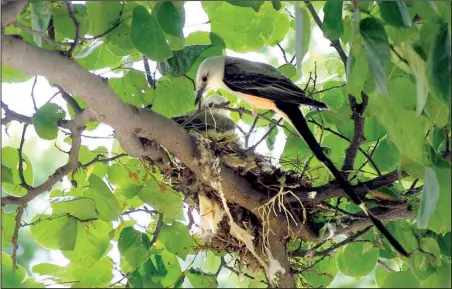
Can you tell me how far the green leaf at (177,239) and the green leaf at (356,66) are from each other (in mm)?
1092

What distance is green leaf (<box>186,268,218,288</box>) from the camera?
97.1 inches

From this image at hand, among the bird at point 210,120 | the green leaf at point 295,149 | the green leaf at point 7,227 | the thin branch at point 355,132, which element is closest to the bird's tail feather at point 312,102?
the thin branch at point 355,132

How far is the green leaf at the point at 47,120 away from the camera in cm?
211

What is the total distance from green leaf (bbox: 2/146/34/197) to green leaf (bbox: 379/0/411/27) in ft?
4.54

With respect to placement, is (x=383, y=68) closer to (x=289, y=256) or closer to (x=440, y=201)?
(x=440, y=201)

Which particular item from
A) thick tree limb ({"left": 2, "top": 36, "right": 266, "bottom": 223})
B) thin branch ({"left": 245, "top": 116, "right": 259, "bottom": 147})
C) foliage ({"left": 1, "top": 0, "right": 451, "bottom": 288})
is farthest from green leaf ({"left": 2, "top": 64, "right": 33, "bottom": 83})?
thin branch ({"left": 245, "top": 116, "right": 259, "bottom": 147})

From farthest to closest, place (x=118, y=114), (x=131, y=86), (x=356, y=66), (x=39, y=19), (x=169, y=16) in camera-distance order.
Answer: (x=131, y=86) < (x=118, y=114) < (x=39, y=19) < (x=169, y=16) < (x=356, y=66)

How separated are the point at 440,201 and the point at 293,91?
1.16 metres

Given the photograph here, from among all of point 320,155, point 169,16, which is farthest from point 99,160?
point 169,16

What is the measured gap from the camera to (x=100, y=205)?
2.35 metres

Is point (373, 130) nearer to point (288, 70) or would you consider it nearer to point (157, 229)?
point (288, 70)

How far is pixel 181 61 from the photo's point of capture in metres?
2.32

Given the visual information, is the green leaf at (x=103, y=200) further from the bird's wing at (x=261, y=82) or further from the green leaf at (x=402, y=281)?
the green leaf at (x=402, y=281)

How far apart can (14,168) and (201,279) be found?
724 mm
